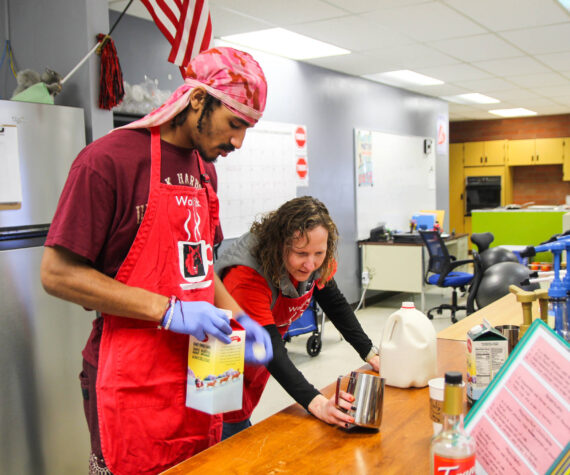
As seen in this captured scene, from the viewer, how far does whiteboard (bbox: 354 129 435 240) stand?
6.61 metres

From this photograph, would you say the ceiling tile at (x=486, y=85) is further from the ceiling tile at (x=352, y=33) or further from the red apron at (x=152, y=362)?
the red apron at (x=152, y=362)

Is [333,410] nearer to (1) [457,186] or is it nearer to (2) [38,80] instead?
(2) [38,80]

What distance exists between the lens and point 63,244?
1227 millimetres

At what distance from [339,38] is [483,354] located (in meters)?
3.86

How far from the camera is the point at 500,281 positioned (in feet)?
9.80

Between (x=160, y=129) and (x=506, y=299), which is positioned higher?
(x=160, y=129)

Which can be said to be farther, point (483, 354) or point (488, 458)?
point (483, 354)

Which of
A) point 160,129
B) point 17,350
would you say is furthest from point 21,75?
point 160,129

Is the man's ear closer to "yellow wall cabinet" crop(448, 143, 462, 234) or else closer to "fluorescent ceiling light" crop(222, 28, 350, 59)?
"fluorescent ceiling light" crop(222, 28, 350, 59)

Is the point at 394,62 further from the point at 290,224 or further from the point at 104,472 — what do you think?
the point at 104,472

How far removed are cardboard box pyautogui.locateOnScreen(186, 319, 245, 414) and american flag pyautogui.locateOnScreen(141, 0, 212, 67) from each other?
2149 mm

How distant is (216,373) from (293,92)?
14.9ft

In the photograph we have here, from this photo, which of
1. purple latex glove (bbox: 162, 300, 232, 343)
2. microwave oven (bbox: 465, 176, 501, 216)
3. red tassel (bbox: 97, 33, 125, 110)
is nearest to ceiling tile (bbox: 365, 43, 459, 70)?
red tassel (bbox: 97, 33, 125, 110)

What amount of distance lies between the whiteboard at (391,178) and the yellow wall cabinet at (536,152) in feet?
10.6
